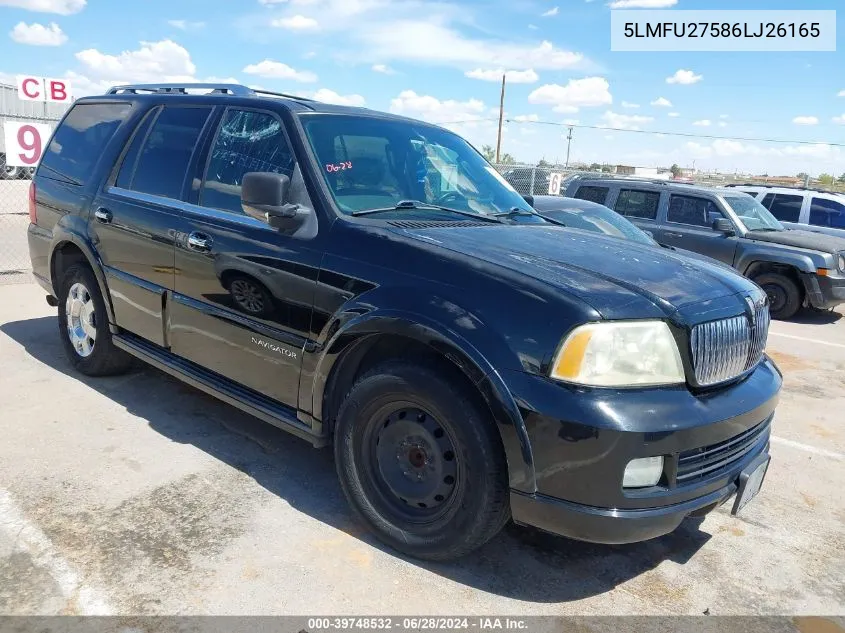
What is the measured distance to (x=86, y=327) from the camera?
4.88 meters

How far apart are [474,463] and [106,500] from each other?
1.91 metres

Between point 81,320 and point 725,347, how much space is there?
14.0 ft

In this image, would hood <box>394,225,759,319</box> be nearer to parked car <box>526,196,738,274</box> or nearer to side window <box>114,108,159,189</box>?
side window <box>114,108,159,189</box>

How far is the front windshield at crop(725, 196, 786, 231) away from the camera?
9.94 meters

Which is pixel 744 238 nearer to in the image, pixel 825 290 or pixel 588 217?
pixel 825 290

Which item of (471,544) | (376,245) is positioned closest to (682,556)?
(471,544)

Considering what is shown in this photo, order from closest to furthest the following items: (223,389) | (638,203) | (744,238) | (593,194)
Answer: (223,389), (744,238), (638,203), (593,194)

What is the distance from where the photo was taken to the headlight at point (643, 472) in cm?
244

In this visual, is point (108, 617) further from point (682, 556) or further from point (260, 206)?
point (682, 556)

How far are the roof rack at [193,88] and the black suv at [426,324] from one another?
0.03 m

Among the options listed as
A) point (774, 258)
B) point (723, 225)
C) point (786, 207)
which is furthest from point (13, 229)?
point (786, 207)

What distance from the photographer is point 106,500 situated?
332 cm

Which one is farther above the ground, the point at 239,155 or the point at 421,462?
the point at 239,155

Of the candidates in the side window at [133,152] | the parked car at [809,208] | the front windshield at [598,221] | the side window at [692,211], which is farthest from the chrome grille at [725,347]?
the parked car at [809,208]
